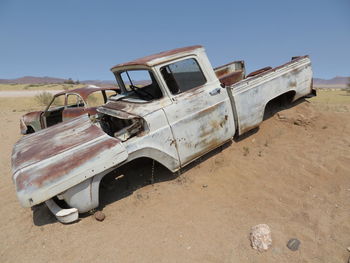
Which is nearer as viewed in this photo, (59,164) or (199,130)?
(59,164)

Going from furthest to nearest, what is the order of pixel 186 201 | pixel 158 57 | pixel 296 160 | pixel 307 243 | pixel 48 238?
pixel 296 160 < pixel 158 57 < pixel 186 201 < pixel 48 238 < pixel 307 243

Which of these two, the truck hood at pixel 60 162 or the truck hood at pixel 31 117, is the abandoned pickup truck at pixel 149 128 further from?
the truck hood at pixel 31 117

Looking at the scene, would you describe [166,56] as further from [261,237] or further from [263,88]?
[261,237]

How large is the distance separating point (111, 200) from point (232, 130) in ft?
7.29

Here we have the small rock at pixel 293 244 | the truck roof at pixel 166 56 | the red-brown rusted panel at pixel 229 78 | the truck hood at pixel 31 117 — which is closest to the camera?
the small rock at pixel 293 244

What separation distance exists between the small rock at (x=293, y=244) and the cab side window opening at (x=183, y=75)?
237 centimetres

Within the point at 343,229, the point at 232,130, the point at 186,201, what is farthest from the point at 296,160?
the point at 186,201

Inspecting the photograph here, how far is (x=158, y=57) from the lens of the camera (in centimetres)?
348

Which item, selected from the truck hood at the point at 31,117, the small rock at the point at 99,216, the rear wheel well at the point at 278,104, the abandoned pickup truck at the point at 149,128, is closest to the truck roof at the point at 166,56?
the abandoned pickup truck at the point at 149,128

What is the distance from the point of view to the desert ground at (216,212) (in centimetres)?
246

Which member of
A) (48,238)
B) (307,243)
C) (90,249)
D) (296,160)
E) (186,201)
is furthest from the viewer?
(296,160)

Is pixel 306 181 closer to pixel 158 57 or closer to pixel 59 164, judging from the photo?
pixel 158 57

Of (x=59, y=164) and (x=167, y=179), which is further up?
(x=59, y=164)

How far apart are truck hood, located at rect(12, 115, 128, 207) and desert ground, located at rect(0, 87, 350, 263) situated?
2.18 ft
